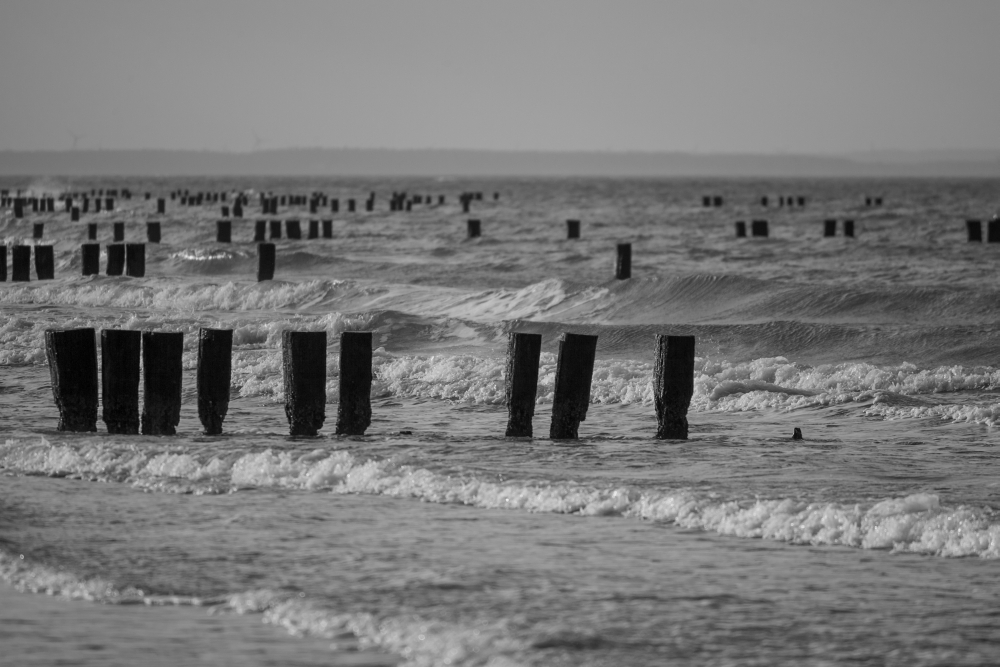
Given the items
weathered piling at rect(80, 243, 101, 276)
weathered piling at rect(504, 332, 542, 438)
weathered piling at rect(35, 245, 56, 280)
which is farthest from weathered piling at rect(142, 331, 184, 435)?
weathered piling at rect(35, 245, 56, 280)

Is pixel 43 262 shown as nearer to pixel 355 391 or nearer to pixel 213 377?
pixel 213 377

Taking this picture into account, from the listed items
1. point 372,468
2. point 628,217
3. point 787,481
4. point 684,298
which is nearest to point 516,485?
point 372,468

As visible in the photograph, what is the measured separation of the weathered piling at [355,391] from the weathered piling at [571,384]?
155cm

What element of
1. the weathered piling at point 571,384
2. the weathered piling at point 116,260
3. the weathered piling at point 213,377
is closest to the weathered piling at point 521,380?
the weathered piling at point 571,384

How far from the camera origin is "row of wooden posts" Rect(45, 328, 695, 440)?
1145cm

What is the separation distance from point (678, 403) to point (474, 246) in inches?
1226

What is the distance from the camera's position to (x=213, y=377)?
11.7 m

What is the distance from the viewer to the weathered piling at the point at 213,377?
11680 mm

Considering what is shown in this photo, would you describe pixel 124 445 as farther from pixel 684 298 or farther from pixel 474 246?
pixel 474 246

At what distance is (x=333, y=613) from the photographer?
6770mm

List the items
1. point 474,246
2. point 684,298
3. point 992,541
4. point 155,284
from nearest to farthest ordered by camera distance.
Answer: point 992,541, point 684,298, point 155,284, point 474,246

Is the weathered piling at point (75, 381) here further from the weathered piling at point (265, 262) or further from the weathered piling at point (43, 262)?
the weathered piling at point (43, 262)

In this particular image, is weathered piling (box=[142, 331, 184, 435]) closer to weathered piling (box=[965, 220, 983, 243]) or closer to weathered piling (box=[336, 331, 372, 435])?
weathered piling (box=[336, 331, 372, 435])

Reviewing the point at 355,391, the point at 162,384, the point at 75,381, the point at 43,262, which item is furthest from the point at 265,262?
the point at 355,391
